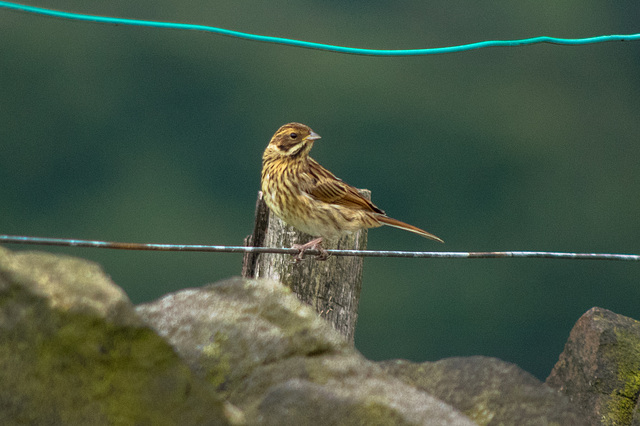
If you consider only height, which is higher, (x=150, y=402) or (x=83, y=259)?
(x=83, y=259)

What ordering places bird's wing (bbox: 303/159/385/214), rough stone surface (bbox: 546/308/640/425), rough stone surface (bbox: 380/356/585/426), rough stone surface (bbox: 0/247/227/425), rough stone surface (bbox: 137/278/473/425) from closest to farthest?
1. rough stone surface (bbox: 0/247/227/425)
2. rough stone surface (bbox: 137/278/473/425)
3. rough stone surface (bbox: 380/356/585/426)
4. rough stone surface (bbox: 546/308/640/425)
5. bird's wing (bbox: 303/159/385/214)

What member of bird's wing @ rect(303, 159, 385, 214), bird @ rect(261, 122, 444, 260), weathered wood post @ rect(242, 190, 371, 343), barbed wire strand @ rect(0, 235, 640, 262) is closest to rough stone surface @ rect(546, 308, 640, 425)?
barbed wire strand @ rect(0, 235, 640, 262)

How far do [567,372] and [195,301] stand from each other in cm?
177

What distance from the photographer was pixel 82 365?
1.76 meters

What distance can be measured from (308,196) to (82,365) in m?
1.98

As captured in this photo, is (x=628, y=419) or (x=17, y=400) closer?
(x=17, y=400)

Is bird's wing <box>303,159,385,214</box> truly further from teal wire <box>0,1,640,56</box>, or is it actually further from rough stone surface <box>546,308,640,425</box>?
rough stone surface <box>546,308,640,425</box>

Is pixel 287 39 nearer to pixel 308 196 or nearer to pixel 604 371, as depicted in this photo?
pixel 308 196

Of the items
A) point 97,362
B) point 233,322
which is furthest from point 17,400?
point 233,322

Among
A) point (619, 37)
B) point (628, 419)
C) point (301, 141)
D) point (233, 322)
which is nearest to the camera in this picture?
point (233, 322)

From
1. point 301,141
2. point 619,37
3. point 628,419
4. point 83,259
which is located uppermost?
point 619,37

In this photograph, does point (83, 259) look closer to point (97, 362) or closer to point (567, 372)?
point (97, 362)

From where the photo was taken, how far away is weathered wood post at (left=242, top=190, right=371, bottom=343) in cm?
357

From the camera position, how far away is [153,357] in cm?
178
